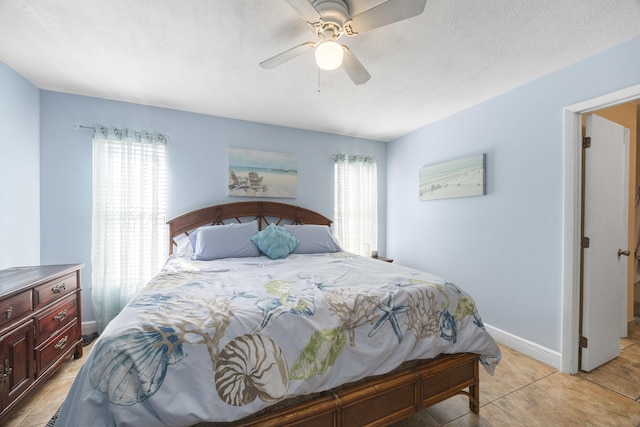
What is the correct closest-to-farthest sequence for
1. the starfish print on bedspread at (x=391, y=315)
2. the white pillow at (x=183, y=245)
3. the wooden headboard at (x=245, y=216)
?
the starfish print on bedspread at (x=391, y=315) → the white pillow at (x=183, y=245) → the wooden headboard at (x=245, y=216)

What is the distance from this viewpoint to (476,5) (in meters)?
1.57

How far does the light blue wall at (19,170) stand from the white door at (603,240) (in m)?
4.70

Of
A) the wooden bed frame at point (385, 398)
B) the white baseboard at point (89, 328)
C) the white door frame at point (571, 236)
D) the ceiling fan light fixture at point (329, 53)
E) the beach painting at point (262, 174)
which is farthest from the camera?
the beach painting at point (262, 174)

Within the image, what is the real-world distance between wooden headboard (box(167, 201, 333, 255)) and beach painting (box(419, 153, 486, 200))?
1.43 m

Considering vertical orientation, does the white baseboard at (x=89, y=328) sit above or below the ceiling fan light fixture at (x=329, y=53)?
below

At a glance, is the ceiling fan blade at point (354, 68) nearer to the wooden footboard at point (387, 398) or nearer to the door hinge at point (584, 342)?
the wooden footboard at point (387, 398)

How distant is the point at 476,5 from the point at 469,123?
1664 mm

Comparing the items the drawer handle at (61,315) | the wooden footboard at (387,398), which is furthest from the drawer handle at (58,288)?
the wooden footboard at (387,398)

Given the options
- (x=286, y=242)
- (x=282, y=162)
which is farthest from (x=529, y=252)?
(x=282, y=162)

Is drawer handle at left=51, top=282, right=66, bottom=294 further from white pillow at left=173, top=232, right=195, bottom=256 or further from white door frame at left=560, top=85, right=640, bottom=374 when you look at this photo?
white door frame at left=560, top=85, right=640, bottom=374

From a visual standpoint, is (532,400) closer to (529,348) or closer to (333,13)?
(529,348)

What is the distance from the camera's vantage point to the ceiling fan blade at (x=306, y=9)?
1388 mm

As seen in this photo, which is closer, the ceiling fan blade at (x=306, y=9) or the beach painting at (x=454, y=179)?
the ceiling fan blade at (x=306, y=9)

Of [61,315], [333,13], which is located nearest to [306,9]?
[333,13]
